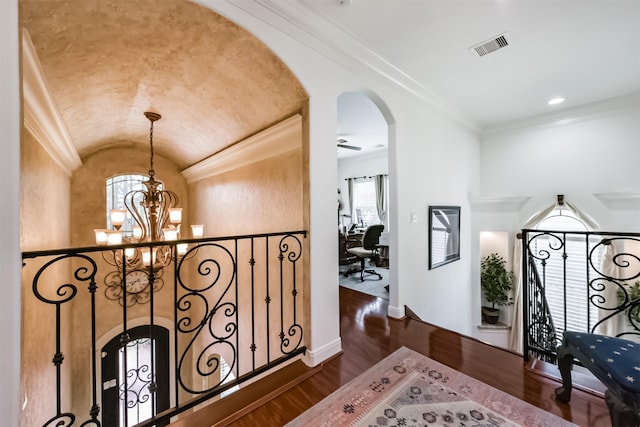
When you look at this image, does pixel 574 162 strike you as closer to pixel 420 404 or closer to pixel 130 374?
pixel 420 404

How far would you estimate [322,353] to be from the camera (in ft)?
6.82

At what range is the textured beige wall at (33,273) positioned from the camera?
1.76 m

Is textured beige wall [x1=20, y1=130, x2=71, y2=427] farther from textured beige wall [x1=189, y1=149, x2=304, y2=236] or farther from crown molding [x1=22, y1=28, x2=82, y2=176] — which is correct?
textured beige wall [x1=189, y1=149, x2=304, y2=236]

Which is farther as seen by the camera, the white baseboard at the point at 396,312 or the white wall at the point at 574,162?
the white wall at the point at 574,162

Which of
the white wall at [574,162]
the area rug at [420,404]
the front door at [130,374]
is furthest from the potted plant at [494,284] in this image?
the front door at [130,374]

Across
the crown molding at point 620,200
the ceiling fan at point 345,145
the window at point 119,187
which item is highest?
the ceiling fan at point 345,145

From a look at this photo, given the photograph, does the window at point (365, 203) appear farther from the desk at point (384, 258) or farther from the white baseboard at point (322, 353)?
the white baseboard at point (322, 353)

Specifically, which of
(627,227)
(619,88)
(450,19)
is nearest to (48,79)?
(450,19)

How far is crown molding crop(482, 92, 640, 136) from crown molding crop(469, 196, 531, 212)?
1.25 meters

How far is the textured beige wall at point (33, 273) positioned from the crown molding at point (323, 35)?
1.78m

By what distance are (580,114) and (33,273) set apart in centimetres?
695

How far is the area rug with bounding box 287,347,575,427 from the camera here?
146 centimetres

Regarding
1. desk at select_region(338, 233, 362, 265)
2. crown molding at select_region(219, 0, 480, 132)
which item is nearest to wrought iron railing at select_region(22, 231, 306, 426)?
crown molding at select_region(219, 0, 480, 132)

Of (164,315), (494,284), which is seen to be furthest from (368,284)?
(164,315)
